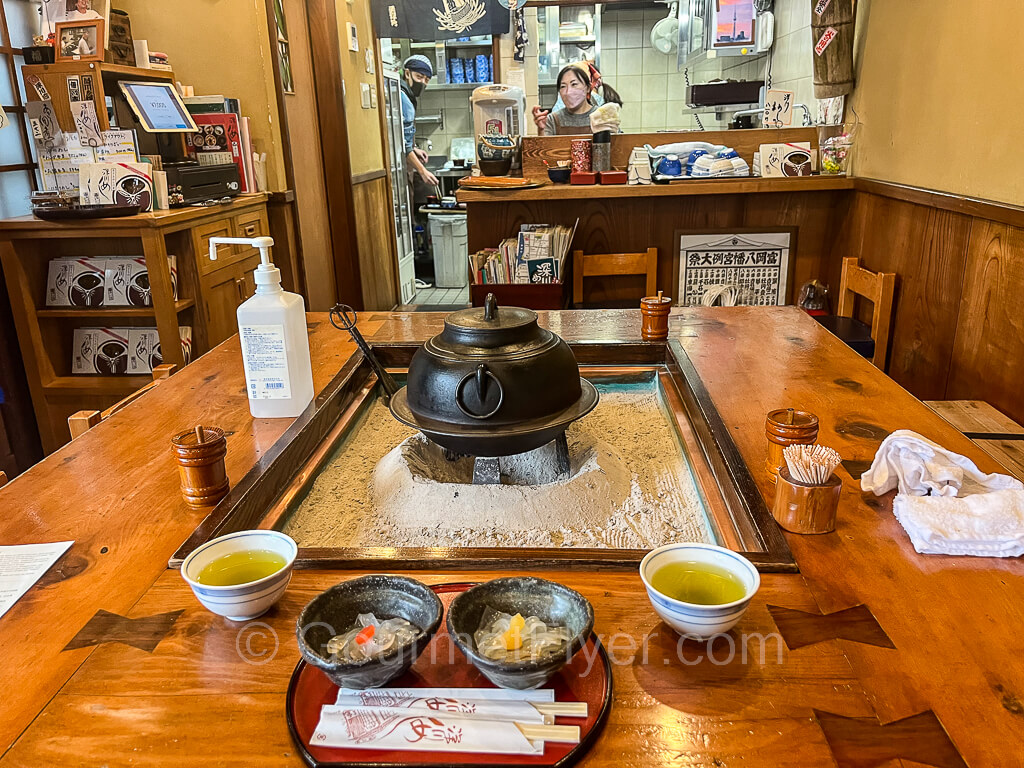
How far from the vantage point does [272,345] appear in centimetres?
144

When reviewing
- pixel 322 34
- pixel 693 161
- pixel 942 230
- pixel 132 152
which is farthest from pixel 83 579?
pixel 322 34

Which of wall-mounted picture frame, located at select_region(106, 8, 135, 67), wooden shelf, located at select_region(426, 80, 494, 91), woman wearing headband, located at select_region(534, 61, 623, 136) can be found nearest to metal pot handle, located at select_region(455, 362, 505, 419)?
wall-mounted picture frame, located at select_region(106, 8, 135, 67)

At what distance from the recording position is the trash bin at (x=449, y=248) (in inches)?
242

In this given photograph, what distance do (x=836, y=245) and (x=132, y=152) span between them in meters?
3.11

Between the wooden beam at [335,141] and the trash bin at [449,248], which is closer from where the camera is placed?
the wooden beam at [335,141]

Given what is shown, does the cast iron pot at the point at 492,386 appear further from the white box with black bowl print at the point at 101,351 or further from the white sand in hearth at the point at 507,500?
the white box with black bowl print at the point at 101,351

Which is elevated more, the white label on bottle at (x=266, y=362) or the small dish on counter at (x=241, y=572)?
the white label on bottle at (x=266, y=362)

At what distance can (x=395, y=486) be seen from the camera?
148 cm

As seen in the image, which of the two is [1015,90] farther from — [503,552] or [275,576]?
[275,576]

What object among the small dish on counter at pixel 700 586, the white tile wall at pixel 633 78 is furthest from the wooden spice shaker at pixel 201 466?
the white tile wall at pixel 633 78

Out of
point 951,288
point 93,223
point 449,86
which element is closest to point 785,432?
point 951,288

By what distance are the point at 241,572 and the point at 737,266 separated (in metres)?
3.19

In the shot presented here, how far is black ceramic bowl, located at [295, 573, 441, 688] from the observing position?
2.34 ft

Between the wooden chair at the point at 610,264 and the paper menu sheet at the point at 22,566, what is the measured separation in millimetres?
2662
